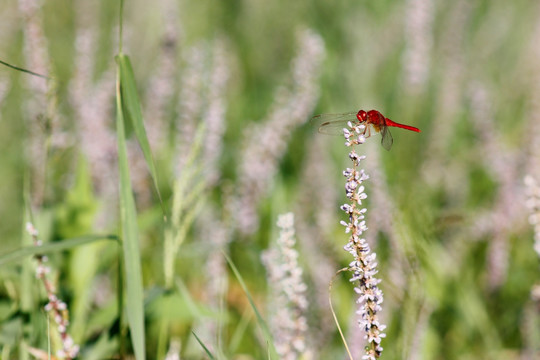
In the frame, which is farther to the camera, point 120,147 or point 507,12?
point 507,12

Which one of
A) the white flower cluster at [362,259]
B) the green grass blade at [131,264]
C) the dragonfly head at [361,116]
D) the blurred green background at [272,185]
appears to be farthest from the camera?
the blurred green background at [272,185]

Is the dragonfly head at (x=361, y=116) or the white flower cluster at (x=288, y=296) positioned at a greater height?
the dragonfly head at (x=361, y=116)

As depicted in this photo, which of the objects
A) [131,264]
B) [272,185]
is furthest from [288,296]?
[272,185]

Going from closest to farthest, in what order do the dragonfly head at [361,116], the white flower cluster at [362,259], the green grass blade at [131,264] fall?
the white flower cluster at [362,259], the green grass blade at [131,264], the dragonfly head at [361,116]

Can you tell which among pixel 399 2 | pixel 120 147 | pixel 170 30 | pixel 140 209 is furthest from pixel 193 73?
pixel 399 2

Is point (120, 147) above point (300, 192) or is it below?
above

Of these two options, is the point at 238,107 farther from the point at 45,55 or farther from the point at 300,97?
the point at 45,55

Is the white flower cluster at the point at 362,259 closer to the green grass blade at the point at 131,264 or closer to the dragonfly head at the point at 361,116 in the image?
the dragonfly head at the point at 361,116

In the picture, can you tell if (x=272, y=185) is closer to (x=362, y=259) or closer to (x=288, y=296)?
(x=288, y=296)

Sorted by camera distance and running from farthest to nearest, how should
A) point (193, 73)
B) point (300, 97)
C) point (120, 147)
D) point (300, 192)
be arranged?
1. point (300, 192)
2. point (193, 73)
3. point (300, 97)
4. point (120, 147)

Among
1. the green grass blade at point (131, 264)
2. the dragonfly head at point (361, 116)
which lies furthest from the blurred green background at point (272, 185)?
the dragonfly head at point (361, 116)
